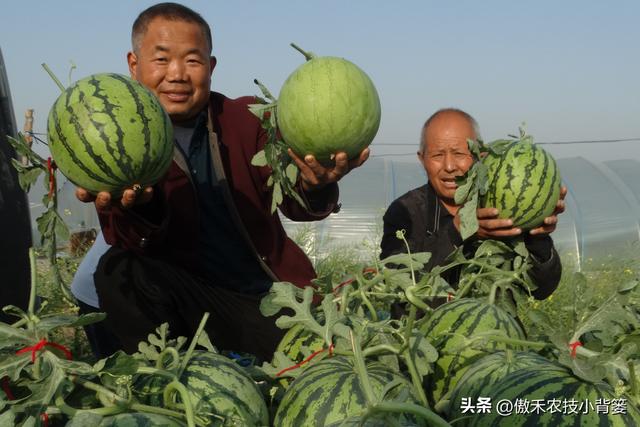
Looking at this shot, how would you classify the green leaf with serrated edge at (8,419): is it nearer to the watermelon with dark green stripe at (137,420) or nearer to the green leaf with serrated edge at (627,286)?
the watermelon with dark green stripe at (137,420)

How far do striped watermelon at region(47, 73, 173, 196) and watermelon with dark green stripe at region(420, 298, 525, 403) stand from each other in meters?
1.12

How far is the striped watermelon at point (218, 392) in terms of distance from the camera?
65.2 inches

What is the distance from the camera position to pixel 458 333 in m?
2.02

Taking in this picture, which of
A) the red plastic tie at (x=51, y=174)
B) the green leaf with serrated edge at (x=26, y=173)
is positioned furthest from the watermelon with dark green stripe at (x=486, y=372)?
the green leaf with serrated edge at (x=26, y=173)

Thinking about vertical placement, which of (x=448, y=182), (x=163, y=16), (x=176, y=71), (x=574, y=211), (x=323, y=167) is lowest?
(x=574, y=211)

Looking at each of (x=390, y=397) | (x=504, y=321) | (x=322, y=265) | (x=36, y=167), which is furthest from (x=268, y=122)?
(x=322, y=265)

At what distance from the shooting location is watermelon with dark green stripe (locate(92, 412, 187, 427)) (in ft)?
4.53

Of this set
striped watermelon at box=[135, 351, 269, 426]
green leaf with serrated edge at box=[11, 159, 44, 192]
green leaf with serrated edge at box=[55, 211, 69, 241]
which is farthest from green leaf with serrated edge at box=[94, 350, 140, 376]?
green leaf with serrated edge at box=[11, 159, 44, 192]

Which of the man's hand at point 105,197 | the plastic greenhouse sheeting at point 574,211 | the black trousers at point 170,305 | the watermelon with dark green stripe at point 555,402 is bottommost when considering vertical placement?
Result: the plastic greenhouse sheeting at point 574,211

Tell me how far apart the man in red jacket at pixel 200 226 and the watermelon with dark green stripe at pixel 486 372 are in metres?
1.40

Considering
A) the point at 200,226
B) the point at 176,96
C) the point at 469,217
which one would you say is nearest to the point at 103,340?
the point at 200,226

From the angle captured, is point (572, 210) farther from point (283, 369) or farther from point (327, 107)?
point (283, 369)

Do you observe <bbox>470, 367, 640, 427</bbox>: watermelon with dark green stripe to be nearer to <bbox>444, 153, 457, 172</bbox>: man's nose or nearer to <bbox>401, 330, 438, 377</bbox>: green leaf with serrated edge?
<bbox>401, 330, 438, 377</bbox>: green leaf with serrated edge

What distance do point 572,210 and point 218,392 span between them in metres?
9.72
